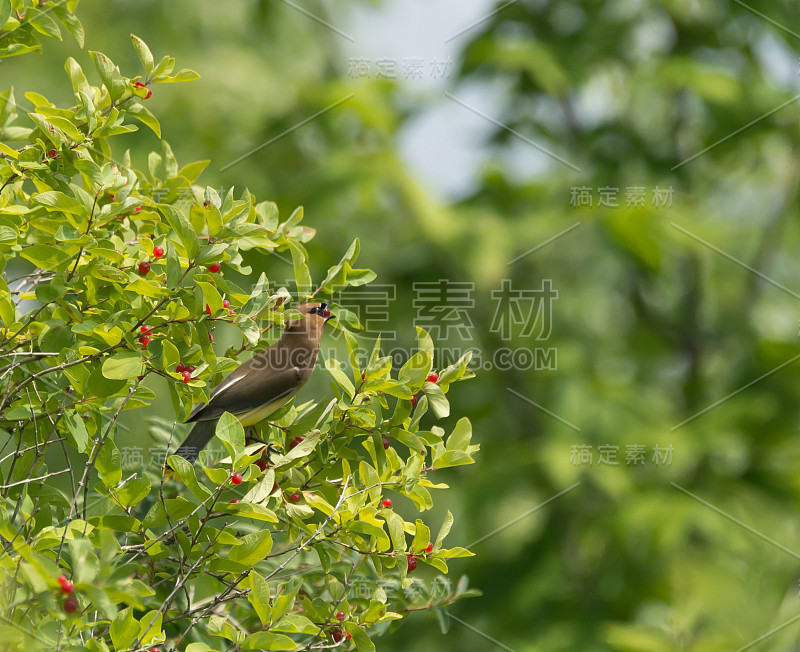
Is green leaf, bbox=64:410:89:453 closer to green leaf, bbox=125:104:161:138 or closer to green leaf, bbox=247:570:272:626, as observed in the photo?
green leaf, bbox=247:570:272:626

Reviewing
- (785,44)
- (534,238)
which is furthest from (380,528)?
(785,44)

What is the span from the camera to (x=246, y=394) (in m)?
2.94

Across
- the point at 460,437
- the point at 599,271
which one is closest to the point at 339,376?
the point at 460,437

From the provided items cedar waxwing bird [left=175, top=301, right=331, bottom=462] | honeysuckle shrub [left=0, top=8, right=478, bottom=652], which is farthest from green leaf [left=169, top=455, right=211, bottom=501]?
cedar waxwing bird [left=175, top=301, right=331, bottom=462]

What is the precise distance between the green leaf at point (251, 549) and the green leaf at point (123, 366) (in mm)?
434

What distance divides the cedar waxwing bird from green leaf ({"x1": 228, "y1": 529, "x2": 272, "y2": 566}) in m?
0.75

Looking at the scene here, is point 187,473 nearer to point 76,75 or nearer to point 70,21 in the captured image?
point 76,75

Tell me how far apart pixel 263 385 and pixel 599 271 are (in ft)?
14.0

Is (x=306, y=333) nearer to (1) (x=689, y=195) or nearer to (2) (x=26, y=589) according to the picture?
(2) (x=26, y=589)

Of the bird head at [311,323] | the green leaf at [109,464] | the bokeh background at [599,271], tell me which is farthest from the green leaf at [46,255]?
the bokeh background at [599,271]

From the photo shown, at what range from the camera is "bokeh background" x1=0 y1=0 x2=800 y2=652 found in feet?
19.0

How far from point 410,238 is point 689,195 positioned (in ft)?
7.20

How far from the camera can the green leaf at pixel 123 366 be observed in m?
1.86

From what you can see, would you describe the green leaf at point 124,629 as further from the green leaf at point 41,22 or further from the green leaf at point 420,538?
the green leaf at point 41,22
